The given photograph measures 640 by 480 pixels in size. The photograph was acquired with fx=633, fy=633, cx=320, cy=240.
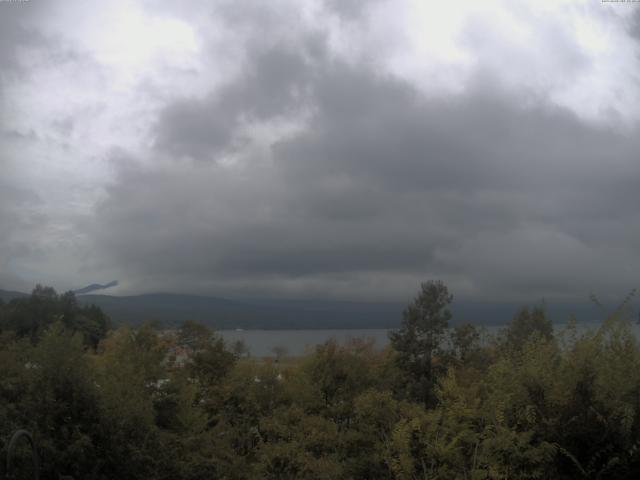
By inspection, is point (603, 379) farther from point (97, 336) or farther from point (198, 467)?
point (97, 336)

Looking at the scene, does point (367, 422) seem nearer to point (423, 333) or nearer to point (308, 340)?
point (423, 333)

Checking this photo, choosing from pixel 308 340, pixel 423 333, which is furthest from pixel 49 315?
pixel 423 333

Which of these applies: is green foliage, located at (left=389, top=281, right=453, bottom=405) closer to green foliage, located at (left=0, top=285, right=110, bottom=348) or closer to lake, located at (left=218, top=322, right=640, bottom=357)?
lake, located at (left=218, top=322, right=640, bottom=357)

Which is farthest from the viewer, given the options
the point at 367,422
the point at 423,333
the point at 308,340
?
the point at 308,340

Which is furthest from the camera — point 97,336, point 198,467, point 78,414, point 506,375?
point 97,336

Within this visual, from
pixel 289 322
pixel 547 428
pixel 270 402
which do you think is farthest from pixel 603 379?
pixel 289 322

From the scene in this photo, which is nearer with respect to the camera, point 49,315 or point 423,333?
point 423,333

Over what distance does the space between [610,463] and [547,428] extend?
1131 mm

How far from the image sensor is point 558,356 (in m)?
10.4

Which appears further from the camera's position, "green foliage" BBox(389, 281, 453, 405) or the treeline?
"green foliage" BBox(389, 281, 453, 405)

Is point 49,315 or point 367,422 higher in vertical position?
point 49,315

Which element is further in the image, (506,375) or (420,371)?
(420,371)

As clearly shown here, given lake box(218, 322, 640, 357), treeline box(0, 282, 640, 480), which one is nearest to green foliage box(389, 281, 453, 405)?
lake box(218, 322, 640, 357)

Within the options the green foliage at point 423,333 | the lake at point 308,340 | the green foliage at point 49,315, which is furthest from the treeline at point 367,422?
the green foliage at point 49,315
